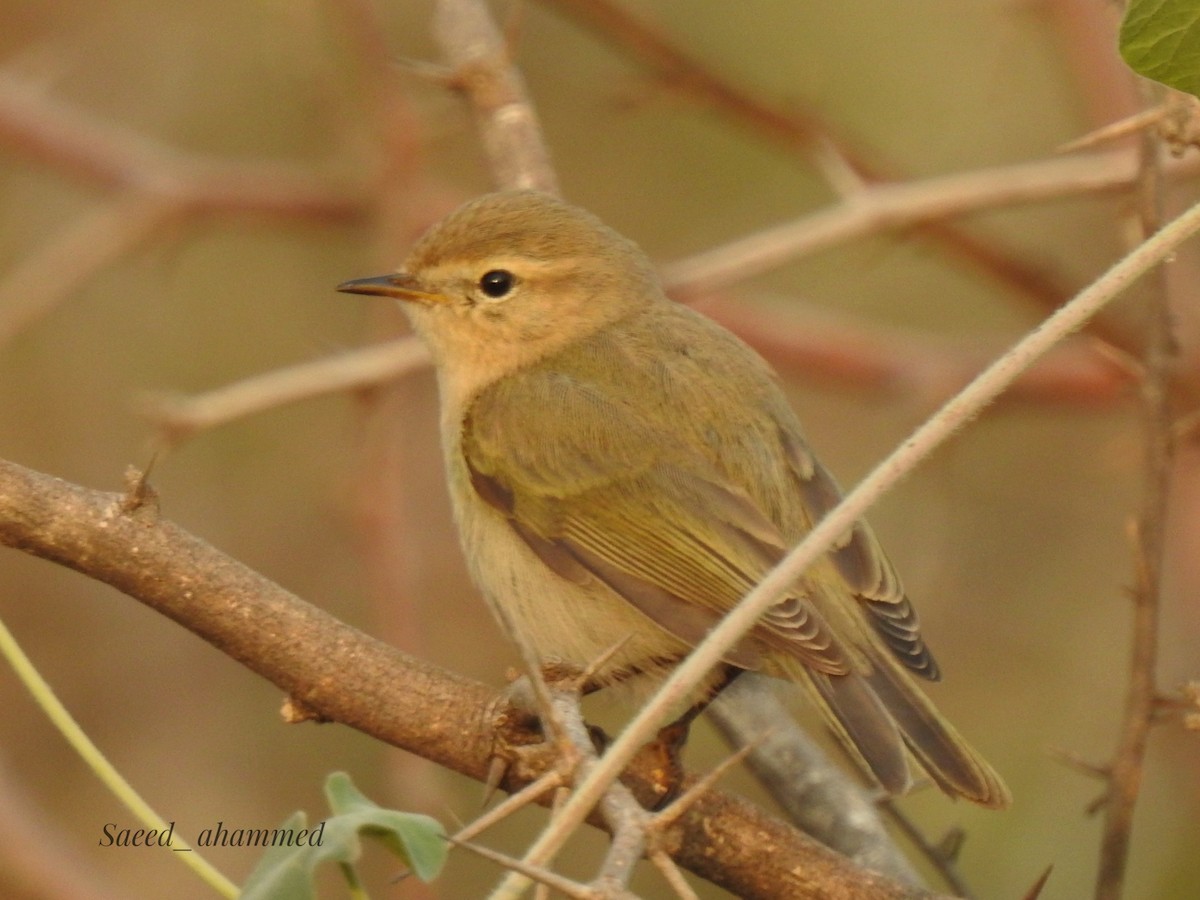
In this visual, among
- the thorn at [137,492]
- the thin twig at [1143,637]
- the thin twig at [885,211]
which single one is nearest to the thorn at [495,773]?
the thorn at [137,492]

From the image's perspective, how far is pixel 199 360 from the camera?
724cm

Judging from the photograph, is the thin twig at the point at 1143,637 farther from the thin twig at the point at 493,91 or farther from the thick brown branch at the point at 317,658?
the thin twig at the point at 493,91

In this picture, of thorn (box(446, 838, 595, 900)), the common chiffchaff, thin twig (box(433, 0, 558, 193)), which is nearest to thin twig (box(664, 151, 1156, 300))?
the common chiffchaff

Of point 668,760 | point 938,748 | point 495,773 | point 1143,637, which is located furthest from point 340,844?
point 938,748

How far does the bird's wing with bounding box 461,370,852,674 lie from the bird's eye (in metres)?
0.36

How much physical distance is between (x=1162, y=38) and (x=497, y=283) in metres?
2.55

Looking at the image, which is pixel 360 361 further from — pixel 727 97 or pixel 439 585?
pixel 439 585

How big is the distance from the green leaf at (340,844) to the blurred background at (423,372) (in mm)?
2289

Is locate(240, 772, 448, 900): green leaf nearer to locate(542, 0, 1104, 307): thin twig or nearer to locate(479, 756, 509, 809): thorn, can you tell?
locate(479, 756, 509, 809): thorn

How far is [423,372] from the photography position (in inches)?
287

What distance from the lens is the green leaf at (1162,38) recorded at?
2.32 meters

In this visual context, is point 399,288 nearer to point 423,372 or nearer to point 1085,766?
point 1085,766

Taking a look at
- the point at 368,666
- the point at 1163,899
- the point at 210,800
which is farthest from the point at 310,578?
the point at 368,666

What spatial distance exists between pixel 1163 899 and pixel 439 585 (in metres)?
3.12
